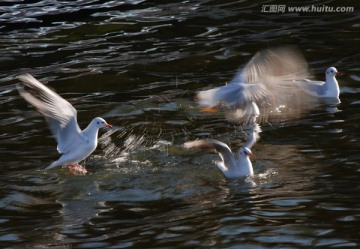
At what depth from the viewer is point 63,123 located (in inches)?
461

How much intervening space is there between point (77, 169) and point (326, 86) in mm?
4836

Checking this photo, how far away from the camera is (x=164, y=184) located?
35.9ft

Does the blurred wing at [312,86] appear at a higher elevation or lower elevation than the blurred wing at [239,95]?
lower

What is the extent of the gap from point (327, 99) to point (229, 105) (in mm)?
2609

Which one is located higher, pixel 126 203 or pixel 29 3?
pixel 29 3

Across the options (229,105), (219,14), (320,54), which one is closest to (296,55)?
(320,54)

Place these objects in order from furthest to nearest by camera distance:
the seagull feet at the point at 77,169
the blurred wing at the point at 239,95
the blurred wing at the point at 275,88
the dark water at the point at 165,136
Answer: the blurred wing at the point at 275,88
the blurred wing at the point at 239,95
the seagull feet at the point at 77,169
the dark water at the point at 165,136

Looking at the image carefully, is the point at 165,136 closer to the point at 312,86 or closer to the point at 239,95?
the point at 239,95

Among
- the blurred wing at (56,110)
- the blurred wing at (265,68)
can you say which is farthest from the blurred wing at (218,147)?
the blurred wing at (265,68)

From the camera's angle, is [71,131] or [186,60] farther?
[186,60]

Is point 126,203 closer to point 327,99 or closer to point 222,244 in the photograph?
point 222,244

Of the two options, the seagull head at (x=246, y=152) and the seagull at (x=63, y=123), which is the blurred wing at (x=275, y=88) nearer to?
the seagull head at (x=246, y=152)

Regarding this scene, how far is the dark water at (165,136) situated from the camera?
9.24 m

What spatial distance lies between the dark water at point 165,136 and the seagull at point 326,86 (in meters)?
0.30
